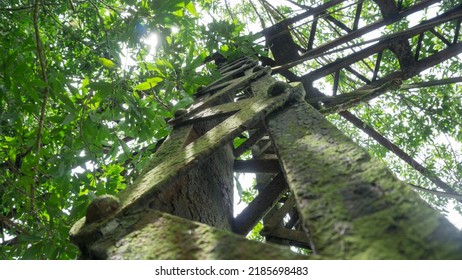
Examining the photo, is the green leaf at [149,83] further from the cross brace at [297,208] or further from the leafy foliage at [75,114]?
the cross brace at [297,208]

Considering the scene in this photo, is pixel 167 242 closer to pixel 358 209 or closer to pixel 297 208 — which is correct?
pixel 297 208

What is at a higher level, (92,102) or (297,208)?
(92,102)

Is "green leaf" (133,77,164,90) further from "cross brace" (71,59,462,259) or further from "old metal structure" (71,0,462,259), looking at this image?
"cross brace" (71,59,462,259)

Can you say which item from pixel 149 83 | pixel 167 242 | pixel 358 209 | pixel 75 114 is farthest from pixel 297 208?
pixel 149 83

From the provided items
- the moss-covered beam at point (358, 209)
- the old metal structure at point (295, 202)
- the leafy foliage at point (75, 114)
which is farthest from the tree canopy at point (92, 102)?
the moss-covered beam at point (358, 209)

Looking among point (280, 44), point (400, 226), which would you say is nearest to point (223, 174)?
point (400, 226)

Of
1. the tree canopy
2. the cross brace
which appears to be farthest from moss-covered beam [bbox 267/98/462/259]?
the tree canopy

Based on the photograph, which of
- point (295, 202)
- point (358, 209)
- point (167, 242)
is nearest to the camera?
point (358, 209)

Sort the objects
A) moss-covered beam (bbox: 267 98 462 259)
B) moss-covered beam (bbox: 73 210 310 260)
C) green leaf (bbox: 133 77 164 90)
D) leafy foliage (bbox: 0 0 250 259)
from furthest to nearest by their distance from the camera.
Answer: green leaf (bbox: 133 77 164 90)
leafy foliage (bbox: 0 0 250 259)
moss-covered beam (bbox: 73 210 310 260)
moss-covered beam (bbox: 267 98 462 259)

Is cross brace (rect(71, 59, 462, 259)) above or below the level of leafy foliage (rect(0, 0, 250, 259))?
below

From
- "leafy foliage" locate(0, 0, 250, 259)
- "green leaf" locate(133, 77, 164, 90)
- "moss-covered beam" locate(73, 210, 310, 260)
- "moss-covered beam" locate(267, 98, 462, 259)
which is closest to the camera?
"moss-covered beam" locate(267, 98, 462, 259)

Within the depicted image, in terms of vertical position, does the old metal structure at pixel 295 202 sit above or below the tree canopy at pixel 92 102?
below

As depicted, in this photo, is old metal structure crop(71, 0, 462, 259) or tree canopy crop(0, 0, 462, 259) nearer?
old metal structure crop(71, 0, 462, 259)
